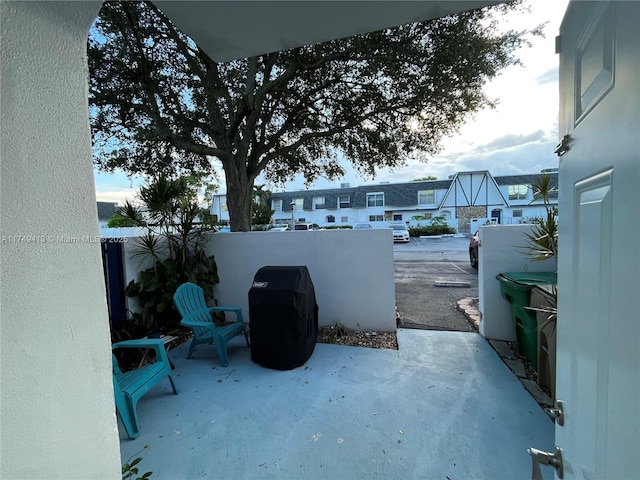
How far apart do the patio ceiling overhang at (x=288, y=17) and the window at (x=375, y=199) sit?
24960 millimetres

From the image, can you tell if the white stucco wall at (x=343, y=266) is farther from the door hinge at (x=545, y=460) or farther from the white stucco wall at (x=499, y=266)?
the door hinge at (x=545, y=460)

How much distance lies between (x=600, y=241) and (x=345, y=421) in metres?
2.23

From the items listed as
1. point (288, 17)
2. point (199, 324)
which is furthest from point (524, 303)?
point (199, 324)

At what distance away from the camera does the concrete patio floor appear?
6.19 ft

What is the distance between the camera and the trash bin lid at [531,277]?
2.91 meters

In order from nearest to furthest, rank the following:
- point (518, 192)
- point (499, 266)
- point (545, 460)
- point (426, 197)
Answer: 1. point (545, 460)
2. point (499, 266)
3. point (518, 192)
4. point (426, 197)

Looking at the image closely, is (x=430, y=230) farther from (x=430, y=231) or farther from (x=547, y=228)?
(x=547, y=228)

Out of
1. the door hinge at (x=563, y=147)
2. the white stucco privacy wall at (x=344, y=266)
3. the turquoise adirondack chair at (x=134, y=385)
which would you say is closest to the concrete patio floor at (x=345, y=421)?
the turquoise adirondack chair at (x=134, y=385)

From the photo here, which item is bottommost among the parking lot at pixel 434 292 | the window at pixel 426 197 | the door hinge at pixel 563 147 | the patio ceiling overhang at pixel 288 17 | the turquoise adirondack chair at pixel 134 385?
the parking lot at pixel 434 292

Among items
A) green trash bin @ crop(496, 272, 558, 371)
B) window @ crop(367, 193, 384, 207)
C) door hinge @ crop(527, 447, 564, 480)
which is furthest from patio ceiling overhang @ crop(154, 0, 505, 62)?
window @ crop(367, 193, 384, 207)

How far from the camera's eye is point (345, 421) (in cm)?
230

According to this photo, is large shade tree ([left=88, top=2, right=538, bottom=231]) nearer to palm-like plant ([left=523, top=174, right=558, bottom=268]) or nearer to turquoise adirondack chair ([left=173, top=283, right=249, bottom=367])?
turquoise adirondack chair ([left=173, top=283, right=249, bottom=367])

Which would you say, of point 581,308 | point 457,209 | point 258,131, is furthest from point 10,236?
point 457,209
